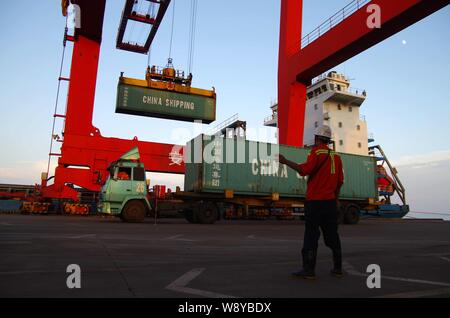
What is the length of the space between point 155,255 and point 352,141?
28.8 m

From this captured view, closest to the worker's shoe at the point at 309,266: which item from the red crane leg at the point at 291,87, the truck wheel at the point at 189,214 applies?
the truck wheel at the point at 189,214

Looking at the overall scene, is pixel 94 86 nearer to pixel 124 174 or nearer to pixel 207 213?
pixel 124 174

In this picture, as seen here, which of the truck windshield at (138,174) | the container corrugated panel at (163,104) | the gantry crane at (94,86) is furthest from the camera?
the container corrugated panel at (163,104)

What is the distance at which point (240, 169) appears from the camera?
14.9m

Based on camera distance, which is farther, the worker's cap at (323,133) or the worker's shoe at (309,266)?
the worker's cap at (323,133)

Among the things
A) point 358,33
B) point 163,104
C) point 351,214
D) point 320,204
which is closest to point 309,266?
point 320,204

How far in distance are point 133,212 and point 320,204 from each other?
10.7 meters

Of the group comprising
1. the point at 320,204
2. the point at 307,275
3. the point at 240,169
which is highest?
the point at 240,169

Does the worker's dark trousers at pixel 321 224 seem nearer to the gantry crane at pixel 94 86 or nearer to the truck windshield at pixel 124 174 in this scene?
the truck windshield at pixel 124 174

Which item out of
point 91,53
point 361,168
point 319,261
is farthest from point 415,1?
point 91,53

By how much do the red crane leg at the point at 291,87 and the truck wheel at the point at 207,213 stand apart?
6.34m

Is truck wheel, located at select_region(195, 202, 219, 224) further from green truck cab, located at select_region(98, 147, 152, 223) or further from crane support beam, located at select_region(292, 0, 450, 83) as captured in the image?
crane support beam, located at select_region(292, 0, 450, 83)

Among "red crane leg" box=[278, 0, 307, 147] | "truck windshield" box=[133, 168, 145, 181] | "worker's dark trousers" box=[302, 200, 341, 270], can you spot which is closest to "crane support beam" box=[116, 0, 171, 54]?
"red crane leg" box=[278, 0, 307, 147]

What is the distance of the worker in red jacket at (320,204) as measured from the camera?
361 cm
